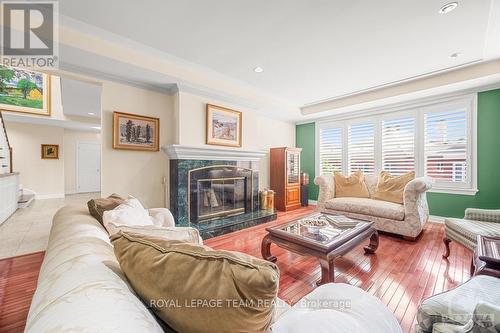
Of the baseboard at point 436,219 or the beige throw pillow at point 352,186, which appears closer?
the baseboard at point 436,219

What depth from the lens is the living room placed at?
596mm

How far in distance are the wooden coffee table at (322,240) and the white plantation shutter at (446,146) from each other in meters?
2.35

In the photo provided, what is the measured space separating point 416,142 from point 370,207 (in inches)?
69.1

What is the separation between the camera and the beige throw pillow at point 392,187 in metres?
3.27

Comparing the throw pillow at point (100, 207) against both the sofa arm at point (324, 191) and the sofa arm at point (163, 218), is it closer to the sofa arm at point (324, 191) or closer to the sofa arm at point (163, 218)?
the sofa arm at point (163, 218)

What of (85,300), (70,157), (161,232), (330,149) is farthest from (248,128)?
(70,157)

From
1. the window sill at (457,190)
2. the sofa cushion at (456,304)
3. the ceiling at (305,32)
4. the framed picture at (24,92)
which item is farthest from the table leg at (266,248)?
the framed picture at (24,92)

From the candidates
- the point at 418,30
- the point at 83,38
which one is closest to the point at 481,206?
the point at 418,30

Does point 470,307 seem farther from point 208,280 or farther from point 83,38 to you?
point 83,38

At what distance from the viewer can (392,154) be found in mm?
4090

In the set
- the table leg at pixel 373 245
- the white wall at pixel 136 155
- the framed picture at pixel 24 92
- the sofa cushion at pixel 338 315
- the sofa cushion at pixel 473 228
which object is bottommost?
the table leg at pixel 373 245

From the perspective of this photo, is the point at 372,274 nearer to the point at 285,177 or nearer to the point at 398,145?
the point at 285,177

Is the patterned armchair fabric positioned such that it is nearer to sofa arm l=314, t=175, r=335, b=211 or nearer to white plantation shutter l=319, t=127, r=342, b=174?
sofa arm l=314, t=175, r=335, b=211

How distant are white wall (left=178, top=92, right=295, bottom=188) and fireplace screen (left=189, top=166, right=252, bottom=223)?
55 centimetres
